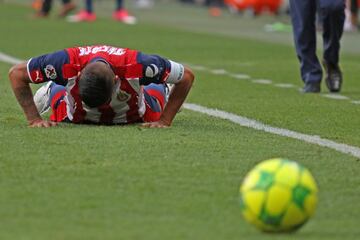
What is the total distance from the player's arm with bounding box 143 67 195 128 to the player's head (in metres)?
0.70

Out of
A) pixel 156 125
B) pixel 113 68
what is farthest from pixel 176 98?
pixel 113 68

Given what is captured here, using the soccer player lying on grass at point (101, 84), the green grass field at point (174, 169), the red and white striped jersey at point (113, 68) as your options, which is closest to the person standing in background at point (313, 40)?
the green grass field at point (174, 169)

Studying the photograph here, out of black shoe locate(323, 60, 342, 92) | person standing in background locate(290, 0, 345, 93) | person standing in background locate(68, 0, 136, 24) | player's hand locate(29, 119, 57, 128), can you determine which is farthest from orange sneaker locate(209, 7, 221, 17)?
player's hand locate(29, 119, 57, 128)

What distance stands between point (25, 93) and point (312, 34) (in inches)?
192

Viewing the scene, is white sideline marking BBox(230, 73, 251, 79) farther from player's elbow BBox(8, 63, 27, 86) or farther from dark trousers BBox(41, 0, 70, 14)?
dark trousers BBox(41, 0, 70, 14)

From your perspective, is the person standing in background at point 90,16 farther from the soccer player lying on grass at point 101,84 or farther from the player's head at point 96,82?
the player's head at point 96,82

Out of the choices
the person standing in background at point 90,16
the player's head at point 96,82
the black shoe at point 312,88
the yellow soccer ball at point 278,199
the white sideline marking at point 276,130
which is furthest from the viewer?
the person standing in background at point 90,16

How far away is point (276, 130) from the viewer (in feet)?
34.7

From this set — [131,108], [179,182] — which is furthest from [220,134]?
[179,182]

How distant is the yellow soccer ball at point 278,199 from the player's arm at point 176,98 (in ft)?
12.0

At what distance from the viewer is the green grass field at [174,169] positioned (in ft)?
21.6

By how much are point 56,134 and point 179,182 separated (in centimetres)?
212

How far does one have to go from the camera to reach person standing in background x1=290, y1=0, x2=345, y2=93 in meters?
14.1

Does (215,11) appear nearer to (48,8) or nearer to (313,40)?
(48,8)
